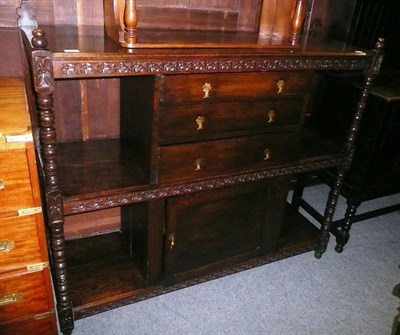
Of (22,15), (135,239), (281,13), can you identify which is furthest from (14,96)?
(281,13)

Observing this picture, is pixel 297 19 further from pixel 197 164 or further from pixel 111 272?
pixel 111 272

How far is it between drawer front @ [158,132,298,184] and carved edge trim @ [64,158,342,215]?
38 mm

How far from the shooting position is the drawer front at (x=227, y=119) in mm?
1805

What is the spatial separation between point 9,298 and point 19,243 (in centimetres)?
29

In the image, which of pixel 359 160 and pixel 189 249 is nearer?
pixel 189 249

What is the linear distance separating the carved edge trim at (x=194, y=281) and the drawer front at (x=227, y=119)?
3.12 feet

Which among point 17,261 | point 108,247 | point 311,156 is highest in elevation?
point 311,156

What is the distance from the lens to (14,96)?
68.1 inches

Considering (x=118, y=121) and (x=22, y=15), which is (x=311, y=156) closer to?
(x=118, y=121)

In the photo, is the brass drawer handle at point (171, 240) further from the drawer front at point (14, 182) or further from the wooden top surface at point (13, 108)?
the wooden top surface at point (13, 108)

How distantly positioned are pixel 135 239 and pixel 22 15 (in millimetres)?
1370

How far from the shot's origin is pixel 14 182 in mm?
1516

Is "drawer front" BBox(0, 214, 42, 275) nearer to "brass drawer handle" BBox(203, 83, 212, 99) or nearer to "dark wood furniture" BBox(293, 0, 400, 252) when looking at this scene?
"brass drawer handle" BBox(203, 83, 212, 99)

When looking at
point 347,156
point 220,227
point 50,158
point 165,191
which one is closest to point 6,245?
point 50,158
